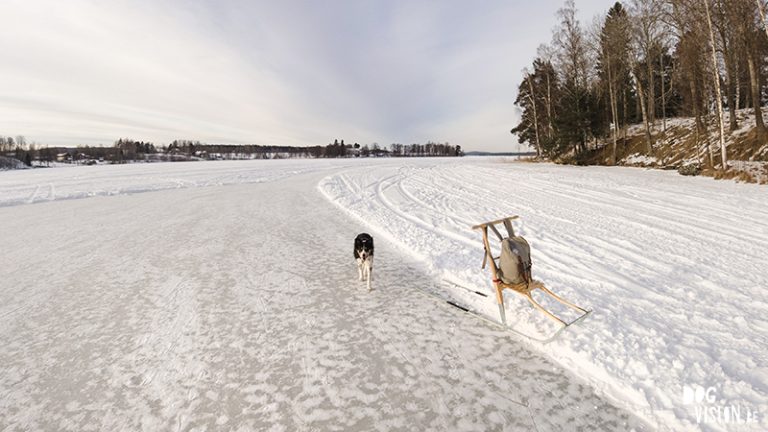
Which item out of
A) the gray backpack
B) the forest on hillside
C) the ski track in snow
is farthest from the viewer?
the forest on hillside

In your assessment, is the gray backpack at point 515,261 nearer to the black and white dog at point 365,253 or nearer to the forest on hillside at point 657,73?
the black and white dog at point 365,253

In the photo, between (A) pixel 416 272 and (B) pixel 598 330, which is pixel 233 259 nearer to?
(A) pixel 416 272

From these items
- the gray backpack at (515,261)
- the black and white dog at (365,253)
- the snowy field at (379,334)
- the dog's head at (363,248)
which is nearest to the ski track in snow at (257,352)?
the snowy field at (379,334)

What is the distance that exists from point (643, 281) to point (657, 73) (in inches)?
1395

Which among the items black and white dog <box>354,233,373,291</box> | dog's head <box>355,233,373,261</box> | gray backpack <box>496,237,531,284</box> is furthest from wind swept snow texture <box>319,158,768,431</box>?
dog's head <box>355,233,373,261</box>

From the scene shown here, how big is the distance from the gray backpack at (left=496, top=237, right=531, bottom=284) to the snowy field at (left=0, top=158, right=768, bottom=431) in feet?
2.22

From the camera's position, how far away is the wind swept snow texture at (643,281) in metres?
2.76

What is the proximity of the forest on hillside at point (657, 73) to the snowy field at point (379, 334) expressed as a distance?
15295 mm

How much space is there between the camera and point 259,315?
13.9ft

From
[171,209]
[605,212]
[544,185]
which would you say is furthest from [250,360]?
[544,185]

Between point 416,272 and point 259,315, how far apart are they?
2.69m

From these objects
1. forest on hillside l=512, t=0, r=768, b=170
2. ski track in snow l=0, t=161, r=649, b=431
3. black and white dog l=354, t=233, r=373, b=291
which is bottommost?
ski track in snow l=0, t=161, r=649, b=431

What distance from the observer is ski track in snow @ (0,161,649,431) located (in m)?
2.59

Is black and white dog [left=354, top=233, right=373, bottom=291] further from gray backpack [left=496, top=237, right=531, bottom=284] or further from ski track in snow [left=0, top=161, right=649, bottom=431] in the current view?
gray backpack [left=496, top=237, right=531, bottom=284]
